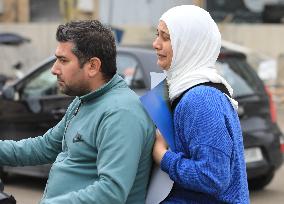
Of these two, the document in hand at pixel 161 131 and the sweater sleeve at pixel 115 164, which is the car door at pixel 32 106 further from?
the sweater sleeve at pixel 115 164

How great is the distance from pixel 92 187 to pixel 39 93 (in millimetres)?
6103

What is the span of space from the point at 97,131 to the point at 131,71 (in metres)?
5.32

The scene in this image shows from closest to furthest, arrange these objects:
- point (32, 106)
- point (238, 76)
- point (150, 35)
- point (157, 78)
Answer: point (157, 78)
point (238, 76)
point (32, 106)
point (150, 35)

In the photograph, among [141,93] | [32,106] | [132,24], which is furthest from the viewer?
[132,24]

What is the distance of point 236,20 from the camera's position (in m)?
20.2

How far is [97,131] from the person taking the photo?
280cm

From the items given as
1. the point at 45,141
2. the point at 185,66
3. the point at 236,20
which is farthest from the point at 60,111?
the point at 236,20

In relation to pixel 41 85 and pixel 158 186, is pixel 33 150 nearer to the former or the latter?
pixel 158 186

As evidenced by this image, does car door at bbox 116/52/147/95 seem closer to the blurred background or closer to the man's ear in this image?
the man's ear

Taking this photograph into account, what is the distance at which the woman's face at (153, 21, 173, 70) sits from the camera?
289 cm

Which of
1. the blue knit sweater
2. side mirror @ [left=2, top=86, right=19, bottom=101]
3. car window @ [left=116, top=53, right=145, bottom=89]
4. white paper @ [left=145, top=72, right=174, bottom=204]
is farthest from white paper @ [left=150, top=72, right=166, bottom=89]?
side mirror @ [left=2, top=86, right=19, bottom=101]

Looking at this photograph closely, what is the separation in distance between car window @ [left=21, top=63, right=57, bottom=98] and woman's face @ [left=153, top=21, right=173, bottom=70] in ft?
18.9

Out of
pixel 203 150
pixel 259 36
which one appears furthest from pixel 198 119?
pixel 259 36

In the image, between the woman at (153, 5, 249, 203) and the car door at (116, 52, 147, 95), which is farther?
the car door at (116, 52, 147, 95)
